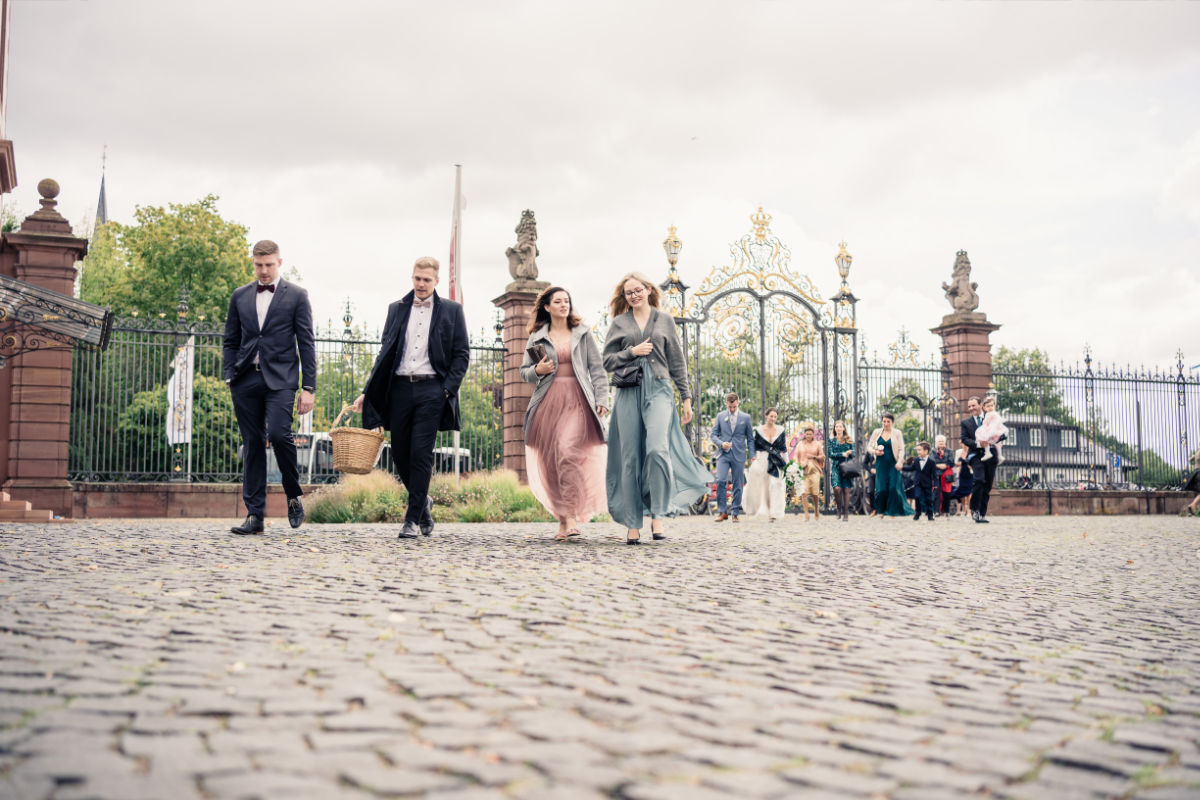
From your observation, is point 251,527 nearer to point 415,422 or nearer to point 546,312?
point 415,422

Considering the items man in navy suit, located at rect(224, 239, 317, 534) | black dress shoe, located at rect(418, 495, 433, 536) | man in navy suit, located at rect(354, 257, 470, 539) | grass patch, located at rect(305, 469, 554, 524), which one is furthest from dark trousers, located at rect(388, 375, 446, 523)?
grass patch, located at rect(305, 469, 554, 524)

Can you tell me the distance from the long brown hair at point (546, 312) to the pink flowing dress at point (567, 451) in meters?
0.27

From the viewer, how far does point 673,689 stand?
2719mm

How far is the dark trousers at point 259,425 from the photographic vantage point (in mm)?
7430

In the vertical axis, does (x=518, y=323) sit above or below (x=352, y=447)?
above

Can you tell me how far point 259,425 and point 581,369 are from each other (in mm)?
2504

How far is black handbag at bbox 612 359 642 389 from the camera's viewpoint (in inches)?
309

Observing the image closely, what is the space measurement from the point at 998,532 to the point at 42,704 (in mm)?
11164

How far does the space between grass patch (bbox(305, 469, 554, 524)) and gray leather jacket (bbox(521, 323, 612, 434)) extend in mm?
5772

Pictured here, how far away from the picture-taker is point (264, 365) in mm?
7430

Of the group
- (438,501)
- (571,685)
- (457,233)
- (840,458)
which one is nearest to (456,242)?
(457,233)

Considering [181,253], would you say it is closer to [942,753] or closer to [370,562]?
[370,562]

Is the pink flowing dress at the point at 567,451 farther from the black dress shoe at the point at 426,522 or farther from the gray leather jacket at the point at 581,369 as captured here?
the black dress shoe at the point at 426,522

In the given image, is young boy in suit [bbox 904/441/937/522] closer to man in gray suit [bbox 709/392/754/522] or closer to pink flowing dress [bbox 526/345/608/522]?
man in gray suit [bbox 709/392/754/522]
